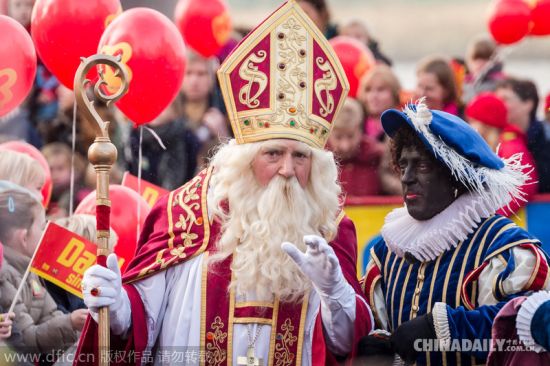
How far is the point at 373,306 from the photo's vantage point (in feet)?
20.1

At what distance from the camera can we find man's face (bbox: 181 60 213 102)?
9844 mm

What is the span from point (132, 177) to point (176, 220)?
175cm

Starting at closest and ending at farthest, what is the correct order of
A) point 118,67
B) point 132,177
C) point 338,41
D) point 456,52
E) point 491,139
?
point 118,67, point 132,177, point 491,139, point 338,41, point 456,52

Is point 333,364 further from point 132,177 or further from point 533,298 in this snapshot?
point 132,177

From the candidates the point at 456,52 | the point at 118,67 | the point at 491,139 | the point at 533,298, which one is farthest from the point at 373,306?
the point at 456,52

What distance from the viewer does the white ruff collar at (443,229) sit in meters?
5.84

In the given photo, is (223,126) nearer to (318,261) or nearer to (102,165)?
(102,165)

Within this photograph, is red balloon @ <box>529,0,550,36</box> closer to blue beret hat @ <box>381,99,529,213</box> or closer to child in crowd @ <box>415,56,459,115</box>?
child in crowd @ <box>415,56,459,115</box>

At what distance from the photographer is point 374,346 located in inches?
229

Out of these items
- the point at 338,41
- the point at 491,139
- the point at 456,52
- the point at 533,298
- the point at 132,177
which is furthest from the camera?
the point at 456,52

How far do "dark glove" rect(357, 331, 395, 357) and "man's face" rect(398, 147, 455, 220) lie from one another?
58 cm

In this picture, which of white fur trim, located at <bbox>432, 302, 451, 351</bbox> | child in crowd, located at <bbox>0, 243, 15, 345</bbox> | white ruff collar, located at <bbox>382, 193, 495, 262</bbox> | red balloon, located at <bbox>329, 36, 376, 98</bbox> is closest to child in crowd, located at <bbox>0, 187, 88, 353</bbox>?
child in crowd, located at <bbox>0, 243, 15, 345</bbox>

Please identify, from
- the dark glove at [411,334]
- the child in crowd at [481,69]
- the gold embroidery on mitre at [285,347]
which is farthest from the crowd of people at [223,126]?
the dark glove at [411,334]

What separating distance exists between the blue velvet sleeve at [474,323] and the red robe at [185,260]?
47 cm
